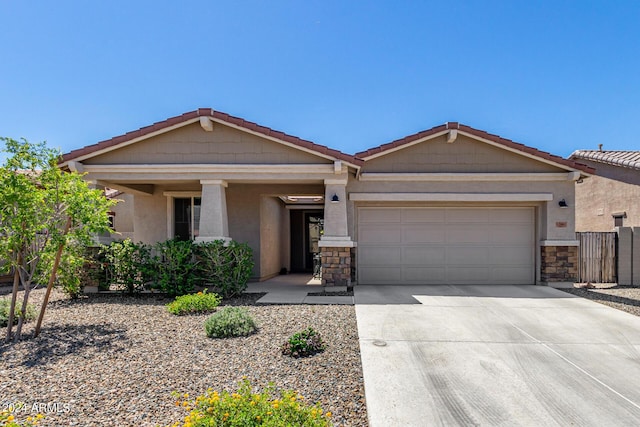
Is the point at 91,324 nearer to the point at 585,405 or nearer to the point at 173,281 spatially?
the point at 173,281

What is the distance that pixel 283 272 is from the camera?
1363 cm

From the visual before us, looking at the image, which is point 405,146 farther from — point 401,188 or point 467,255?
point 467,255

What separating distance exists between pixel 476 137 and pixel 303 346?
298 inches

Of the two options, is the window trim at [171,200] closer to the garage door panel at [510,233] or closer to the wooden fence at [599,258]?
the garage door panel at [510,233]

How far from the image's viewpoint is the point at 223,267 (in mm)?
7934

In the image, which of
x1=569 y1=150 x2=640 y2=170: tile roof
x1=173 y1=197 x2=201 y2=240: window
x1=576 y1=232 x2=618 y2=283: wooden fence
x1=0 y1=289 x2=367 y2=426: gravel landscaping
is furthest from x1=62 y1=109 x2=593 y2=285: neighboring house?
x1=569 y1=150 x2=640 y2=170: tile roof

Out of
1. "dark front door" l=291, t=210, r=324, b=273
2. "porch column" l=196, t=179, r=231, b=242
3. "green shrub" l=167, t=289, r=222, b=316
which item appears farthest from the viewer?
"dark front door" l=291, t=210, r=324, b=273

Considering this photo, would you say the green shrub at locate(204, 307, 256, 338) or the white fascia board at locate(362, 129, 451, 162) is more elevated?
the white fascia board at locate(362, 129, 451, 162)

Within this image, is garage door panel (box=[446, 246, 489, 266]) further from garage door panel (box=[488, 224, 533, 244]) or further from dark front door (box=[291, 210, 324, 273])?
dark front door (box=[291, 210, 324, 273])

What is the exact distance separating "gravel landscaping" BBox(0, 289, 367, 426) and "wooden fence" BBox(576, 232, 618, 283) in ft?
26.2

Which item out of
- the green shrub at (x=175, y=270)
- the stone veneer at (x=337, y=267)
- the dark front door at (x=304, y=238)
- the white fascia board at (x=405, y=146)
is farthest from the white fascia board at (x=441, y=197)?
the dark front door at (x=304, y=238)

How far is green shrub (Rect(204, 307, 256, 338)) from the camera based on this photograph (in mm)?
5043

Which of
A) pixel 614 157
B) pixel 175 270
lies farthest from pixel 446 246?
pixel 614 157

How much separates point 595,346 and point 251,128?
776 cm
